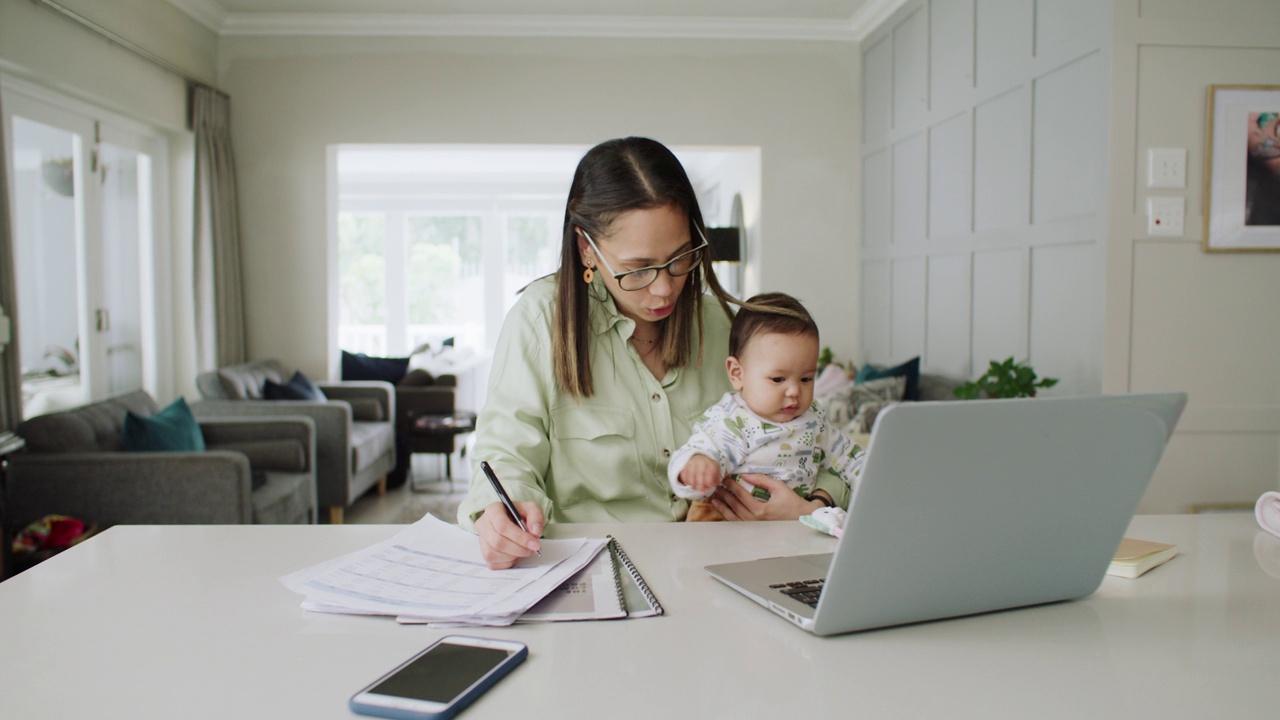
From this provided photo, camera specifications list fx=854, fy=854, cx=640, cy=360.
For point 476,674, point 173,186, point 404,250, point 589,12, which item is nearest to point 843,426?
point 589,12

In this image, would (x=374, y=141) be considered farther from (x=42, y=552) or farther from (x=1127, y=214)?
(x=1127, y=214)

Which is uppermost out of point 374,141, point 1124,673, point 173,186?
point 374,141

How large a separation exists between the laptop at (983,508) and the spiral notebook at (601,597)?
0.12 m

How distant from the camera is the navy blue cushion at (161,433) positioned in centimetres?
331

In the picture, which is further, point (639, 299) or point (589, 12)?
point (589, 12)

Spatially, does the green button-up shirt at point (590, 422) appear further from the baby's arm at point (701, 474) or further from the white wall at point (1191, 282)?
the white wall at point (1191, 282)

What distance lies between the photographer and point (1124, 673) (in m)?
0.75

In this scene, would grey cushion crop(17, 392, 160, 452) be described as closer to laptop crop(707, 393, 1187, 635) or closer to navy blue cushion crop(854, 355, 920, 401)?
laptop crop(707, 393, 1187, 635)

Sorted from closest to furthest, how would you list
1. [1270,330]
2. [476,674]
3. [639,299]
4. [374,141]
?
[476,674], [639,299], [1270,330], [374,141]

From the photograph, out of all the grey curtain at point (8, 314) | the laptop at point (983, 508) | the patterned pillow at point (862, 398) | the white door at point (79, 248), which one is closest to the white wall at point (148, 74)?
the white door at point (79, 248)

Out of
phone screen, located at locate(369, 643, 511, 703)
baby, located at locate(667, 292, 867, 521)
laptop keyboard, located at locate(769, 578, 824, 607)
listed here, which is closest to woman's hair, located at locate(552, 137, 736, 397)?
baby, located at locate(667, 292, 867, 521)

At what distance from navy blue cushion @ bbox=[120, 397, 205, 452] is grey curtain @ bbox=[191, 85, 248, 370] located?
4.37 feet

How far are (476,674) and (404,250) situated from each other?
33.2 ft

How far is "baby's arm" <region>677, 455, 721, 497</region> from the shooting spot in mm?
1338
